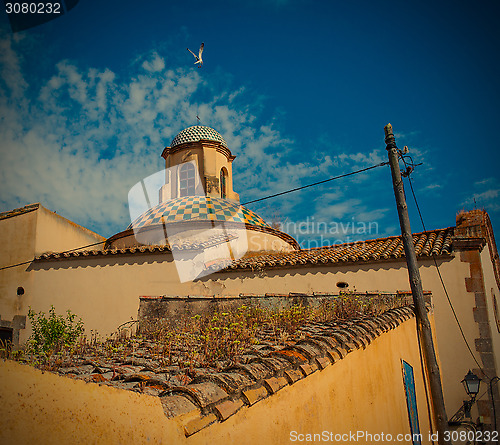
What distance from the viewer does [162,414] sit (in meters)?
Result: 1.97

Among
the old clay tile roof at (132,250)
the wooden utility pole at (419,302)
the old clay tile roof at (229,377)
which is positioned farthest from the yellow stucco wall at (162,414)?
the old clay tile roof at (132,250)

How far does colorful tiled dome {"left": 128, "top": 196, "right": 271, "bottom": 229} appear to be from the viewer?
1698cm

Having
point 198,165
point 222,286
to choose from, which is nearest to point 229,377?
point 222,286

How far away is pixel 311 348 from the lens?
378cm

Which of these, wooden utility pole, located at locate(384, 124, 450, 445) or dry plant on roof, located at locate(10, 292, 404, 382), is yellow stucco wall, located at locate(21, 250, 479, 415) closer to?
wooden utility pole, located at locate(384, 124, 450, 445)

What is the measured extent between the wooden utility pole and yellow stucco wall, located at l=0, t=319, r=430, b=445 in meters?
2.23

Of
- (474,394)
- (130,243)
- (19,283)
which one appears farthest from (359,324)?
(130,243)

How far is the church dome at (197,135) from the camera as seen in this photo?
70.7ft

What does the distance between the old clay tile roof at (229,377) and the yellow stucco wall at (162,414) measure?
0.07m

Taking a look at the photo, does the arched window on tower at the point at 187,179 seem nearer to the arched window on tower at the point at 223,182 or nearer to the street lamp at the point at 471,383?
the arched window on tower at the point at 223,182

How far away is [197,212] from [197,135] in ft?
20.4

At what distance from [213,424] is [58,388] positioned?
0.88 meters

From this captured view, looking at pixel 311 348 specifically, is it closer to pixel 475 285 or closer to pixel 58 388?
pixel 58 388

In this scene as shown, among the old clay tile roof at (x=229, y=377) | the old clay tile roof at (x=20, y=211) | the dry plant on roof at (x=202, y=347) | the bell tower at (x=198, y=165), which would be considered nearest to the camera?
the old clay tile roof at (x=229, y=377)
